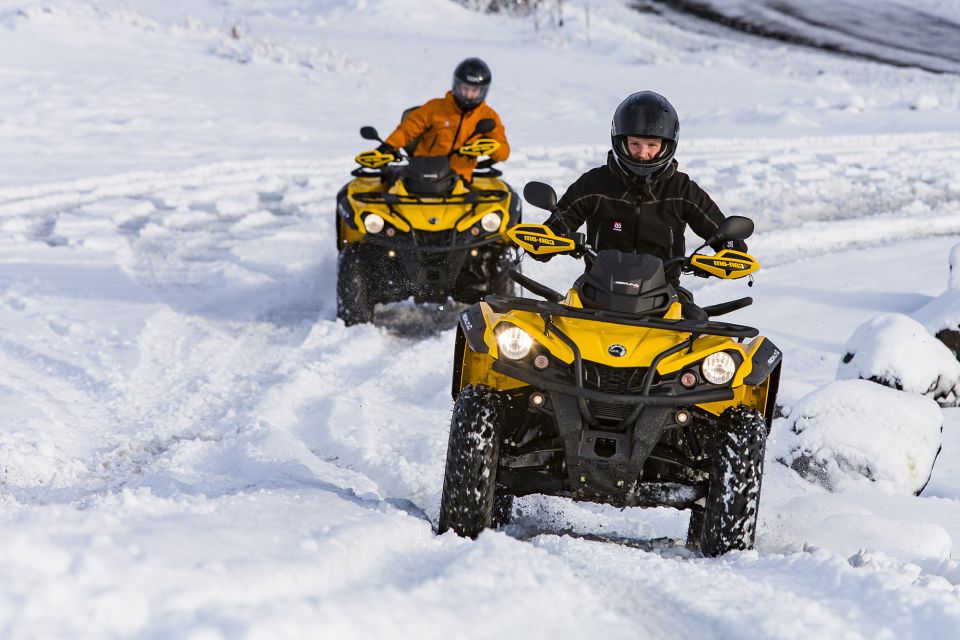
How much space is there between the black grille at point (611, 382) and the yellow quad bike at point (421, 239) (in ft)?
13.0

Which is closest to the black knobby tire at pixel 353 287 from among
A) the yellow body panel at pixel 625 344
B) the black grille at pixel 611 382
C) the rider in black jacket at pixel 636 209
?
the rider in black jacket at pixel 636 209

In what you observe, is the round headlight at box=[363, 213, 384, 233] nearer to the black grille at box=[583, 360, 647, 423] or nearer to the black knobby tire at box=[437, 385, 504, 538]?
the black knobby tire at box=[437, 385, 504, 538]

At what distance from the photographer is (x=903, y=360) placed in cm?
641

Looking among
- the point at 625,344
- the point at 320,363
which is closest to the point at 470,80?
the point at 320,363

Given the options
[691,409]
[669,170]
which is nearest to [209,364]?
[669,170]

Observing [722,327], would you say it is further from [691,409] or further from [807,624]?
[807,624]

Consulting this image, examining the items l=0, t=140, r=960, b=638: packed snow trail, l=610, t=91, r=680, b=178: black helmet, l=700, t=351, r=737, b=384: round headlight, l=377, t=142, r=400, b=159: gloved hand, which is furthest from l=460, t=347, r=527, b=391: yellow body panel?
l=377, t=142, r=400, b=159: gloved hand

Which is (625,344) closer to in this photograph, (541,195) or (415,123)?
(541,195)

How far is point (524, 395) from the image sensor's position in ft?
14.3

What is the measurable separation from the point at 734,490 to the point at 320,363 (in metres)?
3.49

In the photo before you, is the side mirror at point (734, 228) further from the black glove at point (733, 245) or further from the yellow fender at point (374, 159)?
the yellow fender at point (374, 159)

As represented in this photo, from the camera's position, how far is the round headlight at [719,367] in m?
4.13

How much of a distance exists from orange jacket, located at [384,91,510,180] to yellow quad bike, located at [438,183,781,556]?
502cm

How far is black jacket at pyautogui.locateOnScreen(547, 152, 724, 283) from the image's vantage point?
17.9 ft
